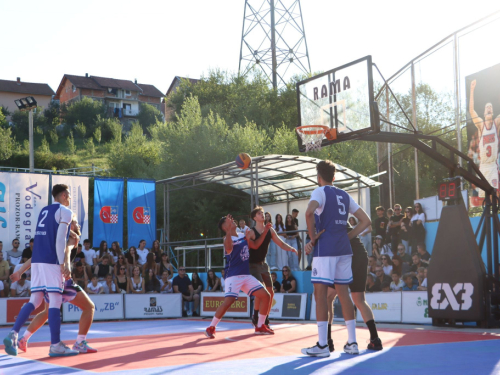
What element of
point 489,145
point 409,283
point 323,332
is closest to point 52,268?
point 323,332

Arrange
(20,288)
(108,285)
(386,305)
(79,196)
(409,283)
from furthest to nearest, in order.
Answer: (79,196), (108,285), (20,288), (409,283), (386,305)

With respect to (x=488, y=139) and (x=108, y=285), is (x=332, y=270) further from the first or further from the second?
(x=108, y=285)

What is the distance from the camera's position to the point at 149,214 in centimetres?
2289

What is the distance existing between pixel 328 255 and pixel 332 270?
0.18m

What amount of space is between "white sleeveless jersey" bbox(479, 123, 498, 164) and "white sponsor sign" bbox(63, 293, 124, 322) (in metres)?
12.1

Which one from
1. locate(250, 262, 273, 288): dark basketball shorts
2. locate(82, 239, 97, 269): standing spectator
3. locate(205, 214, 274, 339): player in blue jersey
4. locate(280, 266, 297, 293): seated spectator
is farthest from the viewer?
locate(82, 239, 97, 269): standing spectator

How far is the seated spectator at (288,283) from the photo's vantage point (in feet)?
55.0

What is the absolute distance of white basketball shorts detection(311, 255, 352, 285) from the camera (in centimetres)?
640

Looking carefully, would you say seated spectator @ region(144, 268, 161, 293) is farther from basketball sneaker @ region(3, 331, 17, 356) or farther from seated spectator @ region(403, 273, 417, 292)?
basketball sneaker @ region(3, 331, 17, 356)

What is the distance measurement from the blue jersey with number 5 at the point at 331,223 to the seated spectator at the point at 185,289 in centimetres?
1252

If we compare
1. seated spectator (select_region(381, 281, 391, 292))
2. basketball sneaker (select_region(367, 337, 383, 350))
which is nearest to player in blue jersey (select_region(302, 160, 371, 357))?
basketball sneaker (select_region(367, 337, 383, 350))

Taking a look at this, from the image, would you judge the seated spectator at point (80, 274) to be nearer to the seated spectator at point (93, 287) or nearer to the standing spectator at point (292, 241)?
the seated spectator at point (93, 287)

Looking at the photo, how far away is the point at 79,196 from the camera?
21188 mm

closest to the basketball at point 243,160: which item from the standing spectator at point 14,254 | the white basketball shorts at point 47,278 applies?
the standing spectator at point 14,254
